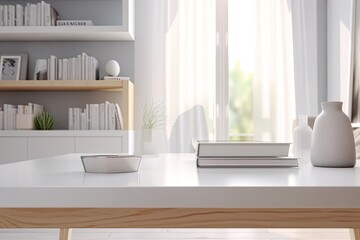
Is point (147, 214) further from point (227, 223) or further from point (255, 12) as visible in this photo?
point (255, 12)

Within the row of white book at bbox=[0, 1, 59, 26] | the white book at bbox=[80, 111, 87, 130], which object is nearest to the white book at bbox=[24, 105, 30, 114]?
the white book at bbox=[80, 111, 87, 130]

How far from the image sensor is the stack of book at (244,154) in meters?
1.19

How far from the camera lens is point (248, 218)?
2.45 feet

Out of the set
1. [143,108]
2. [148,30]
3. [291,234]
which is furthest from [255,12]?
[291,234]

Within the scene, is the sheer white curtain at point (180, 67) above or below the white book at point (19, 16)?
below

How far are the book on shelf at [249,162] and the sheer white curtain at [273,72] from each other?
2.57 metres

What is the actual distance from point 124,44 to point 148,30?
23cm

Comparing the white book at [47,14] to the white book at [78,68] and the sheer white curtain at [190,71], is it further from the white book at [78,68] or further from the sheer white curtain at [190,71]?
the sheer white curtain at [190,71]

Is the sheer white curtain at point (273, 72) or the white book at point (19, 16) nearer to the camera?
the white book at point (19, 16)

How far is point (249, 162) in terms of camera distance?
1.20 m

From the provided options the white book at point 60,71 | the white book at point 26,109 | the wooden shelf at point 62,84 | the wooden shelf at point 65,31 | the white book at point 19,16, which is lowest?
the white book at point 26,109

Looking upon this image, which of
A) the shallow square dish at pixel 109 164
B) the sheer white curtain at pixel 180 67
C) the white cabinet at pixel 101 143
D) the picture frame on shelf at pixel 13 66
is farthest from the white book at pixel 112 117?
the shallow square dish at pixel 109 164

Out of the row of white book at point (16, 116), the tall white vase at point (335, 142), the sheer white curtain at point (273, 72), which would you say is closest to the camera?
the tall white vase at point (335, 142)

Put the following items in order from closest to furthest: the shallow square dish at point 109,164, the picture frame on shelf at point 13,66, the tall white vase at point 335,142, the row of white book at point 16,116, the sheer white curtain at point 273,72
A: the shallow square dish at point 109,164
the tall white vase at point 335,142
the row of white book at point 16,116
the picture frame on shelf at point 13,66
the sheer white curtain at point 273,72
